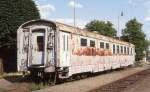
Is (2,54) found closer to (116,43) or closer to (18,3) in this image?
(18,3)

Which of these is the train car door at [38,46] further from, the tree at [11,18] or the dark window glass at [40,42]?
the tree at [11,18]

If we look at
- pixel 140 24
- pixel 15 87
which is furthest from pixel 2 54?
pixel 140 24

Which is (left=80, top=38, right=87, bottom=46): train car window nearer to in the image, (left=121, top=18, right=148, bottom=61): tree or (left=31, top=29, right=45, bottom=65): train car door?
(left=31, top=29, right=45, bottom=65): train car door

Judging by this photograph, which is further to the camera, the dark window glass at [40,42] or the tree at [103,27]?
the tree at [103,27]

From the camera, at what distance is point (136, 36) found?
7975 centimetres

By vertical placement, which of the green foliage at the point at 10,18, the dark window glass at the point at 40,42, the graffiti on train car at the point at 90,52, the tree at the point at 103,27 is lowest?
the graffiti on train car at the point at 90,52

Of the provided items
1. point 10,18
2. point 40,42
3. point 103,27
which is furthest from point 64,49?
point 103,27

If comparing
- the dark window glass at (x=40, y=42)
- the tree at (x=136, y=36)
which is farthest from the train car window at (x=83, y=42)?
the tree at (x=136, y=36)

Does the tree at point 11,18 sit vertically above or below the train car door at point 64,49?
above

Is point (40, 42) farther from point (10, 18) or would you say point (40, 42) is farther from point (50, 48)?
point (10, 18)

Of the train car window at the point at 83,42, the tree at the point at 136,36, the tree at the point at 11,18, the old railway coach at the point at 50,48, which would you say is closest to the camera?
the old railway coach at the point at 50,48

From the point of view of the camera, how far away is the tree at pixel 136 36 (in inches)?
3078

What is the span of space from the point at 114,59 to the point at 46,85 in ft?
52.7

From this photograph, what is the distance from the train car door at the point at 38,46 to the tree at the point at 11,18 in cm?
966
